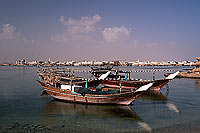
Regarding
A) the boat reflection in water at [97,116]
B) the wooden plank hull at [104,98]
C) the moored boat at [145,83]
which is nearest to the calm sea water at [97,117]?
the boat reflection in water at [97,116]

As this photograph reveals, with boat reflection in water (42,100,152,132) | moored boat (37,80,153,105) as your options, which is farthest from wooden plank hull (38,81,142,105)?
boat reflection in water (42,100,152,132)

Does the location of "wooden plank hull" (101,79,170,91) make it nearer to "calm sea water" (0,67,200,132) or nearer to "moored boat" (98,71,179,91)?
"moored boat" (98,71,179,91)

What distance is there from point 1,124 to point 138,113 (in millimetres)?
11585

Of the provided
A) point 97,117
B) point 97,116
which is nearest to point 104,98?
point 97,116

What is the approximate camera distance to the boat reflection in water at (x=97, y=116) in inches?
536

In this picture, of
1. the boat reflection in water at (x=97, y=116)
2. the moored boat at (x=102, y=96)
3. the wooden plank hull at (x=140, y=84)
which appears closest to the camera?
the boat reflection in water at (x=97, y=116)

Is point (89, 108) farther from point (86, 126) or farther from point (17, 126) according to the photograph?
point (17, 126)

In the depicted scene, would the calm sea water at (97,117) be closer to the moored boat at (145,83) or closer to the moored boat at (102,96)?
the moored boat at (102,96)

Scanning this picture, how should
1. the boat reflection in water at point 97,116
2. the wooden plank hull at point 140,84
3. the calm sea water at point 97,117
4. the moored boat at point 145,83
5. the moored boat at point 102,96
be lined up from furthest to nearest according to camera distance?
the wooden plank hull at point 140,84 < the moored boat at point 145,83 < the moored boat at point 102,96 < the boat reflection in water at point 97,116 < the calm sea water at point 97,117

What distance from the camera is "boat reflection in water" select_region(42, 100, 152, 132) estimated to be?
13.6 m

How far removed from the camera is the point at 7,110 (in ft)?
58.7

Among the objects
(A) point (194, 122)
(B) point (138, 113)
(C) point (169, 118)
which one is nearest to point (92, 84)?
(B) point (138, 113)

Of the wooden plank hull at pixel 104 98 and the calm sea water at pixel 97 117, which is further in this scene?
the wooden plank hull at pixel 104 98

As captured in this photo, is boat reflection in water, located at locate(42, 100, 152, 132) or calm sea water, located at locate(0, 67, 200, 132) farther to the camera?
boat reflection in water, located at locate(42, 100, 152, 132)
